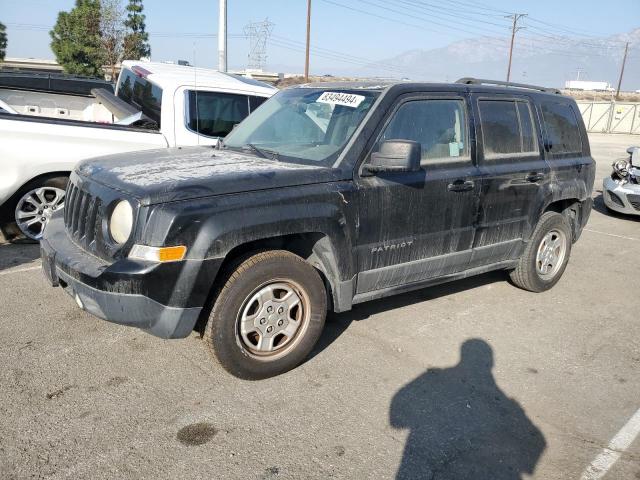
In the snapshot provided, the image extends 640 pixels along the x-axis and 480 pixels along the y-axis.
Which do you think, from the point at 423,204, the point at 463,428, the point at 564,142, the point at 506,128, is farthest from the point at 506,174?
Answer: the point at 463,428

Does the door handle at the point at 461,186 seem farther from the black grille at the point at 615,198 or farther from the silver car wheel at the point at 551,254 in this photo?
the black grille at the point at 615,198

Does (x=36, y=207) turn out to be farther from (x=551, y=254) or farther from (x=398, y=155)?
(x=551, y=254)

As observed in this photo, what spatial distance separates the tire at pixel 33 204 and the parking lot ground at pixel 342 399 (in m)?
1.08

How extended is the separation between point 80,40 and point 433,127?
30674 millimetres

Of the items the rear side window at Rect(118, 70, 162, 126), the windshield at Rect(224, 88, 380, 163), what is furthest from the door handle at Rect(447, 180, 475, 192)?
the rear side window at Rect(118, 70, 162, 126)

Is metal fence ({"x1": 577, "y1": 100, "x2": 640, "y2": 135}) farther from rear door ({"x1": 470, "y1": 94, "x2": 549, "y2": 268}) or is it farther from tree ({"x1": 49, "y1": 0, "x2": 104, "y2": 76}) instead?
rear door ({"x1": 470, "y1": 94, "x2": 549, "y2": 268})

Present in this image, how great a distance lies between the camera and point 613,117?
3875 centimetres

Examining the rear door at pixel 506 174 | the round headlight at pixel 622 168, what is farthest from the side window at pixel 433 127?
the round headlight at pixel 622 168

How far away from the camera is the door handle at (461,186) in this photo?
4172 millimetres

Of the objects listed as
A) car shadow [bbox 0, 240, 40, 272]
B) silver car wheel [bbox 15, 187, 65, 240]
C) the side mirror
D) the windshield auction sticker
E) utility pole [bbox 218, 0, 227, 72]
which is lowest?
car shadow [bbox 0, 240, 40, 272]

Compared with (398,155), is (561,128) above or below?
above

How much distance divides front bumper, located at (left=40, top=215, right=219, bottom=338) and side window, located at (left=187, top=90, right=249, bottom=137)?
3.51m

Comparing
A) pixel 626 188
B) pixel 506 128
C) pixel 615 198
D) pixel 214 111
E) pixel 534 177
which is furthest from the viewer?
pixel 615 198

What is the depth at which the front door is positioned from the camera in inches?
149
